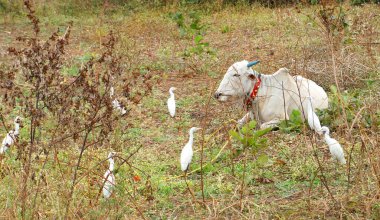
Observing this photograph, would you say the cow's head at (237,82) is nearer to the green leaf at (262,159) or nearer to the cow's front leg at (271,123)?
the cow's front leg at (271,123)

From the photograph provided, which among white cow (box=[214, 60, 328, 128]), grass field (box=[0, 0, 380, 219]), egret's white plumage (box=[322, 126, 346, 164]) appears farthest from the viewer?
white cow (box=[214, 60, 328, 128])

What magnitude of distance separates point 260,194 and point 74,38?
8718 mm

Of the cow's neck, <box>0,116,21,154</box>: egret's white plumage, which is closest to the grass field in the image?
<box>0,116,21,154</box>: egret's white plumage

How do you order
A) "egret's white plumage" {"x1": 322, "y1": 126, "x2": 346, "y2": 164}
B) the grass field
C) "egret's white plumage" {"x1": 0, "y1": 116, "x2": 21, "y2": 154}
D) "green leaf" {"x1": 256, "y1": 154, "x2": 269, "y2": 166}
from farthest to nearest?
"green leaf" {"x1": 256, "y1": 154, "x2": 269, "y2": 166}
"egret's white plumage" {"x1": 322, "y1": 126, "x2": 346, "y2": 164}
the grass field
"egret's white plumage" {"x1": 0, "y1": 116, "x2": 21, "y2": 154}

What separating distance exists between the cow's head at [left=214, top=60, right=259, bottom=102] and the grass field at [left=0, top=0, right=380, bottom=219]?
0.37ft

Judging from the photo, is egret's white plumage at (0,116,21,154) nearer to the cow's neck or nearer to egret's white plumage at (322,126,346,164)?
egret's white plumage at (322,126,346,164)

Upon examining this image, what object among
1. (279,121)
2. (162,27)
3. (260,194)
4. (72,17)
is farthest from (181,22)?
(260,194)

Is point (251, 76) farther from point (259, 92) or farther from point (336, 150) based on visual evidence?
point (336, 150)

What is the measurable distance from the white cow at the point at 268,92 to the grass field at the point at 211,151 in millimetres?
165

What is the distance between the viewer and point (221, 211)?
15.2ft

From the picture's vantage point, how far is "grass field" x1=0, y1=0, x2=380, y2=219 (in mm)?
4707

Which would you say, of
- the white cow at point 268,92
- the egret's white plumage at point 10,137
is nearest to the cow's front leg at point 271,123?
the white cow at point 268,92

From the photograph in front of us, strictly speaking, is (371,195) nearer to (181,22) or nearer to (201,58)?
(201,58)

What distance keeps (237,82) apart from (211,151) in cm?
111
